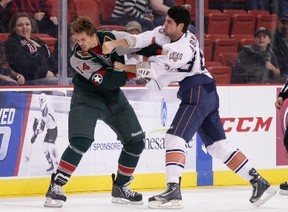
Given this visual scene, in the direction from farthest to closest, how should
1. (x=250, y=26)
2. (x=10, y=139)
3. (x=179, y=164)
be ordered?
(x=250, y=26), (x=10, y=139), (x=179, y=164)

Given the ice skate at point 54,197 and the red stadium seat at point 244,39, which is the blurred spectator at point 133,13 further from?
the ice skate at point 54,197

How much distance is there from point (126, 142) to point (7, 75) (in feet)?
4.23

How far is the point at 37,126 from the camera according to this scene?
8375mm

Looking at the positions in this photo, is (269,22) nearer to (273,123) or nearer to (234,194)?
(273,123)

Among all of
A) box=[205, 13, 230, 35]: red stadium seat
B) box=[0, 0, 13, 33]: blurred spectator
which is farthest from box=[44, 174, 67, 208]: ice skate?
box=[205, 13, 230, 35]: red stadium seat

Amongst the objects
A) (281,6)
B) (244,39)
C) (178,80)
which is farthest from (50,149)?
(281,6)

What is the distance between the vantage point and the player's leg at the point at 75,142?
24.3ft

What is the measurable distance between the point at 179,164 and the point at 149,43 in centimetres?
89

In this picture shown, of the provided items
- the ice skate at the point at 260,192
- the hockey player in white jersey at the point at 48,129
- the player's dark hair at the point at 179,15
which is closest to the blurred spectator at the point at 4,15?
the hockey player in white jersey at the point at 48,129

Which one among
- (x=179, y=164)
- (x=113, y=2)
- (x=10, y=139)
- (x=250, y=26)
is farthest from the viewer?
(x=250, y=26)

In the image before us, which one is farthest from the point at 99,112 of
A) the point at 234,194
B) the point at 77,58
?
the point at 234,194

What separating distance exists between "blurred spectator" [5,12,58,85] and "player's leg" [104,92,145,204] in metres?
1.04

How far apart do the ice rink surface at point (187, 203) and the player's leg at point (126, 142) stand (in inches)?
4.5

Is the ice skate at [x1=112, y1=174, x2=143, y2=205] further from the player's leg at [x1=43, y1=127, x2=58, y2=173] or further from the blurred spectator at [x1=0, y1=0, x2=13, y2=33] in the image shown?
the blurred spectator at [x1=0, y1=0, x2=13, y2=33]
